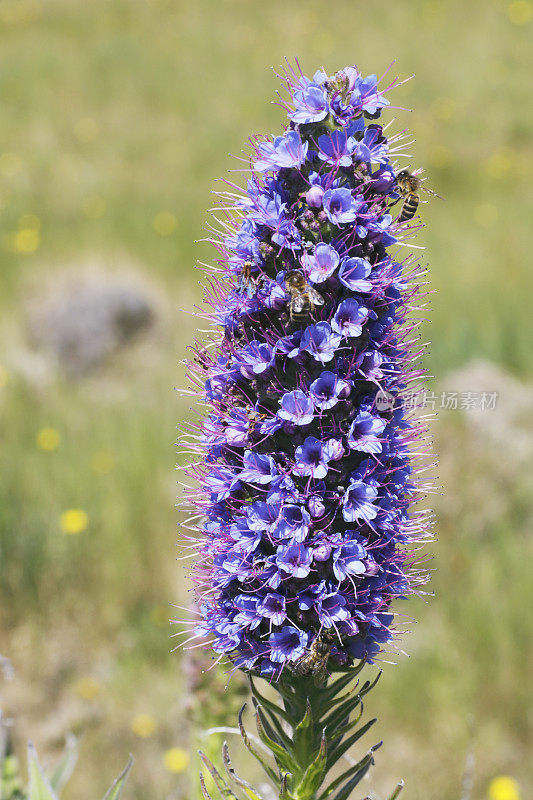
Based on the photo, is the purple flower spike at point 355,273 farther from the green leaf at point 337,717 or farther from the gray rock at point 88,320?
the gray rock at point 88,320

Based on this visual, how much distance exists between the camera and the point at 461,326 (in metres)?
9.66

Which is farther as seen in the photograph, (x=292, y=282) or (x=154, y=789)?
(x=154, y=789)

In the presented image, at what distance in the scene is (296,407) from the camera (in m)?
2.15

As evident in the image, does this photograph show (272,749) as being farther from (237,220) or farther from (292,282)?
(237,220)

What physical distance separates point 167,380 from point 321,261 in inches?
301

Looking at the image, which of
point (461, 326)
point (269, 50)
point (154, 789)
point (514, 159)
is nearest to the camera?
point (154, 789)

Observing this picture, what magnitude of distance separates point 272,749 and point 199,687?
58.5 inches

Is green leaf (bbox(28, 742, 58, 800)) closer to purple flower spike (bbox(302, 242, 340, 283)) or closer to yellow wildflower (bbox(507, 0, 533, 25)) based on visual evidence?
purple flower spike (bbox(302, 242, 340, 283))

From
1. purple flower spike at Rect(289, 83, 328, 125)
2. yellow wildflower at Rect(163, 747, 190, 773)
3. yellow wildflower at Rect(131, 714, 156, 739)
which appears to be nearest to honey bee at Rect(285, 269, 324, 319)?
purple flower spike at Rect(289, 83, 328, 125)

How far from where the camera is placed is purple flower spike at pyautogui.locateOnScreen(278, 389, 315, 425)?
2.14 m

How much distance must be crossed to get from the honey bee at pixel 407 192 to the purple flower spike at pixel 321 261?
1.31ft

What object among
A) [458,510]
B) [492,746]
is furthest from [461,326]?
[492,746]

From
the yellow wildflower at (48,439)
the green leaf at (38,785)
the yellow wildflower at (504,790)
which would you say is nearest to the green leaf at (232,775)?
the green leaf at (38,785)

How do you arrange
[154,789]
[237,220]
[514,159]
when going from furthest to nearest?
[514,159] → [154,789] → [237,220]
